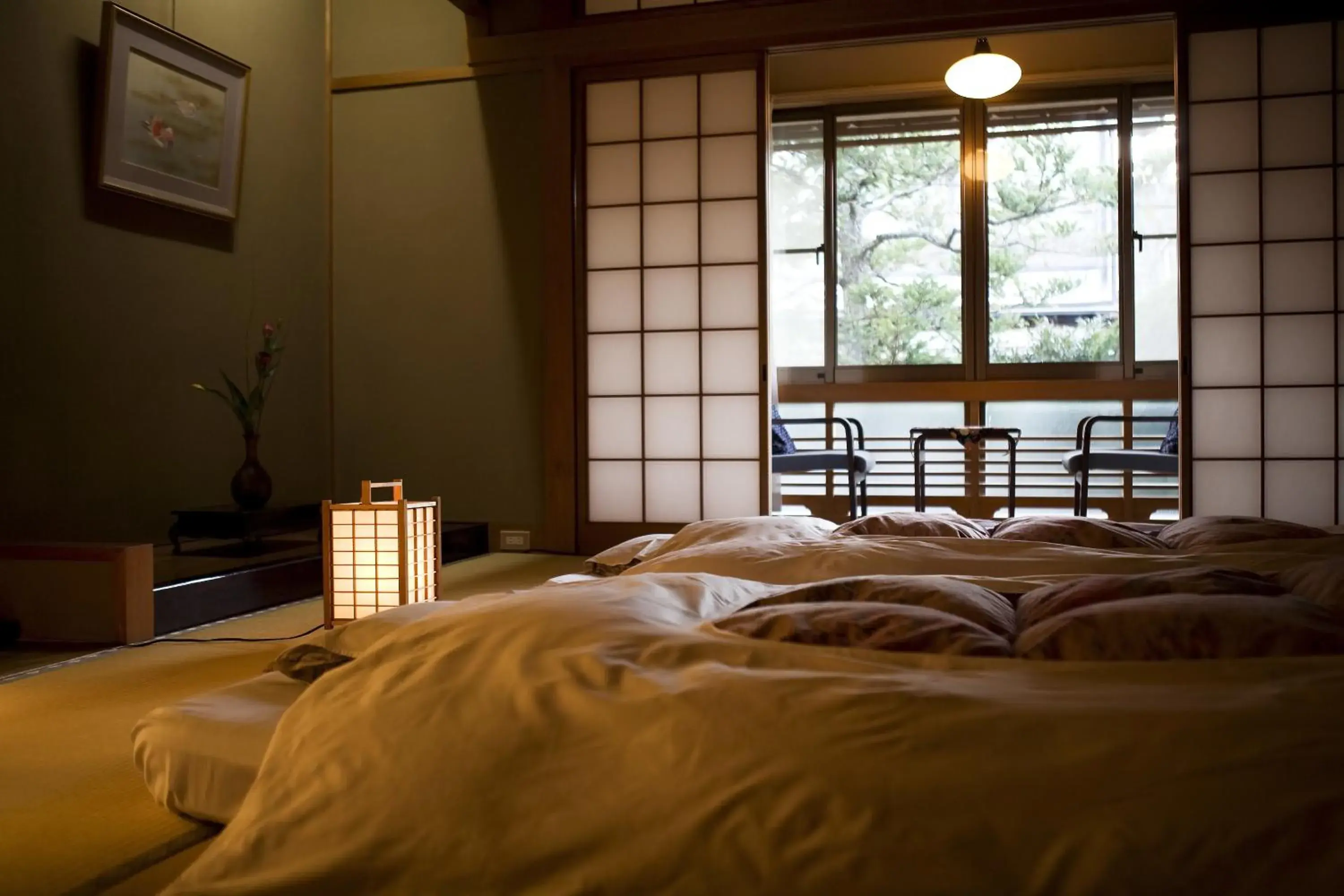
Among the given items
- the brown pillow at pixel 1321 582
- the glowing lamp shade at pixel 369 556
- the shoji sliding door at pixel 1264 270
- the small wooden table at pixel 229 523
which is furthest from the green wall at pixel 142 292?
the shoji sliding door at pixel 1264 270

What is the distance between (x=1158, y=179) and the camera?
5.82 metres

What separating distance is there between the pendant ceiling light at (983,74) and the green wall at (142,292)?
295 centimetres

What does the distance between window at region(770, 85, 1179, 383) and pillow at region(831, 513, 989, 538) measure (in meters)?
3.89

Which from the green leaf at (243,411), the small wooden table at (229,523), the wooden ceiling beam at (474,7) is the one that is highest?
the wooden ceiling beam at (474,7)

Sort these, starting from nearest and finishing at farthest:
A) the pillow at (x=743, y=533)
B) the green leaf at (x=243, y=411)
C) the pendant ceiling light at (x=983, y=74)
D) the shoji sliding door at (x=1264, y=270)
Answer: the pillow at (x=743, y=533) < the green leaf at (x=243, y=411) < the shoji sliding door at (x=1264, y=270) < the pendant ceiling light at (x=983, y=74)

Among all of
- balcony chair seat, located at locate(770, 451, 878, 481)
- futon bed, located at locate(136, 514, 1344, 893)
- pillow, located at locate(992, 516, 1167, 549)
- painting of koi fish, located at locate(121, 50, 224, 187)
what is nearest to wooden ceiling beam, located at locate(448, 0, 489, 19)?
painting of koi fish, located at locate(121, 50, 224, 187)

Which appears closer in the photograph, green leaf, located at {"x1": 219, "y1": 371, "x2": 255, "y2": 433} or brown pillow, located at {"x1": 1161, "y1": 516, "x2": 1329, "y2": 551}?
brown pillow, located at {"x1": 1161, "y1": 516, "x2": 1329, "y2": 551}

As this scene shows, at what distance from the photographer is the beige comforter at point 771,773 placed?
0.75m

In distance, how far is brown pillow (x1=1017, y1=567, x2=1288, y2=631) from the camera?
3.74ft

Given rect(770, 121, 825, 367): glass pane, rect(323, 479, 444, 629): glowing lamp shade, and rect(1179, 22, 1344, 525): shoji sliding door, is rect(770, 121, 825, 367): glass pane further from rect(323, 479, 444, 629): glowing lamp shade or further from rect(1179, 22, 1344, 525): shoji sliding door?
rect(323, 479, 444, 629): glowing lamp shade

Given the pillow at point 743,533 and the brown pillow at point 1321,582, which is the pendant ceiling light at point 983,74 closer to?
the pillow at point 743,533

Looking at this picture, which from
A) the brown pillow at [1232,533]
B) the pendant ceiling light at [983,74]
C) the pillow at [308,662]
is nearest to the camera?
the pillow at [308,662]

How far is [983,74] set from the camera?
15.7 ft

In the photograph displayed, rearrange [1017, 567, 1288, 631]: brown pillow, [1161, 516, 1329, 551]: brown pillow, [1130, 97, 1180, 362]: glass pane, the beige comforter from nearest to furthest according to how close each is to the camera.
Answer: the beige comforter, [1017, 567, 1288, 631]: brown pillow, [1161, 516, 1329, 551]: brown pillow, [1130, 97, 1180, 362]: glass pane
